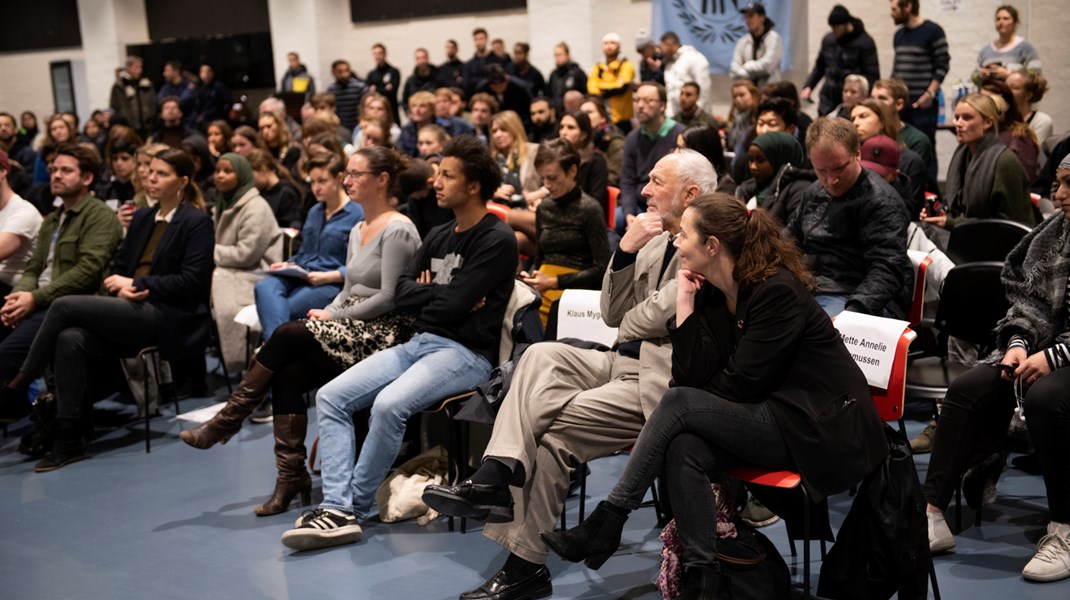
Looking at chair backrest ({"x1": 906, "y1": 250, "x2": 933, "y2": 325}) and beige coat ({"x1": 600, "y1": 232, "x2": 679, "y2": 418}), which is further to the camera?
chair backrest ({"x1": 906, "y1": 250, "x2": 933, "y2": 325})

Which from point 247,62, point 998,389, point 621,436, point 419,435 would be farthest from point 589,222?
point 247,62

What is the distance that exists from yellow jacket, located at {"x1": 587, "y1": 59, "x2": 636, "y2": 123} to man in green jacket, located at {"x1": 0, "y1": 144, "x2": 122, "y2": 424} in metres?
5.89

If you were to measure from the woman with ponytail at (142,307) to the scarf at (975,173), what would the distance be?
12.1 feet

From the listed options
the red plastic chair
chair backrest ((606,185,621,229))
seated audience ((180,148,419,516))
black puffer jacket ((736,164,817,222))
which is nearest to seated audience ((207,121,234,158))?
chair backrest ((606,185,621,229))

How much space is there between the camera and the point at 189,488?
4586 mm

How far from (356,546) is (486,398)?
0.72 meters

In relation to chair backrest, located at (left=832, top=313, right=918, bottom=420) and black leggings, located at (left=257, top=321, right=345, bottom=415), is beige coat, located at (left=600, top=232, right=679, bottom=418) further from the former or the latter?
black leggings, located at (left=257, top=321, right=345, bottom=415)

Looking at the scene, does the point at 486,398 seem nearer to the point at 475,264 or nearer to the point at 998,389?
the point at 475,264

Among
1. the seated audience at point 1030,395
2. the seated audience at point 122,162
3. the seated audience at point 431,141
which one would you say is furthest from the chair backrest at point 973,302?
the seated audience at point 122,162

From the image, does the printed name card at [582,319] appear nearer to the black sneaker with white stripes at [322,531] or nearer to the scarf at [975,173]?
the black sneaker with white stripes at [322,531]

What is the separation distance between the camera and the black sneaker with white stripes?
372 centimetres

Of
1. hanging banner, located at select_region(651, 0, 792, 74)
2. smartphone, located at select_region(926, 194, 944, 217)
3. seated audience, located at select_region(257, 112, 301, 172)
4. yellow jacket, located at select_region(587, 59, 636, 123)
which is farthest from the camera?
hanging banner, located at select_region(651, 0, 792, 74)

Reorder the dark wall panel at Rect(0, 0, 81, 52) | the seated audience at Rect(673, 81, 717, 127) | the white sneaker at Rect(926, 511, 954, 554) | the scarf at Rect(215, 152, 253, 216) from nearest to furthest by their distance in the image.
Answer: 1. the white sneaker at Rect(926, 511, 954, 554)
2. the scarf at Rect(215, 152, 253, 216)
3. the seated audience at Rect(673, 81, 717, 127)
4. the dark wall panel at Rect(0, 0, 81, 52)

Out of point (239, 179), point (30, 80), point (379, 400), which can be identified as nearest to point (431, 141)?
point (239, 179)
